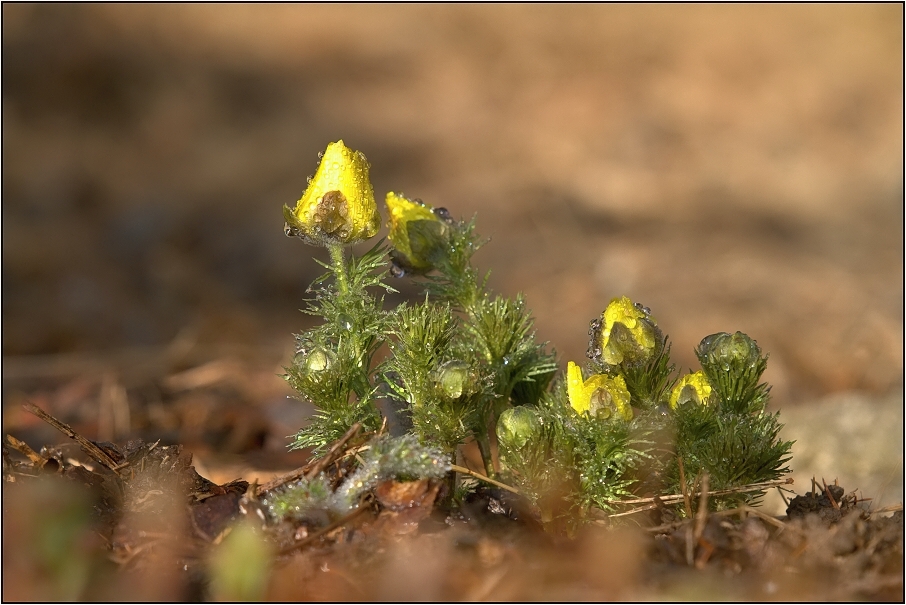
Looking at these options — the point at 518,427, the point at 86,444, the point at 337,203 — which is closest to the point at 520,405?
the point at 518,427

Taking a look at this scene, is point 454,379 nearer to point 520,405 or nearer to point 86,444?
point 520,405

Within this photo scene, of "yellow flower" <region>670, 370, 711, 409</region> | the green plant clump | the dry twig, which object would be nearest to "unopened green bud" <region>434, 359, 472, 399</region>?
the green plant clump

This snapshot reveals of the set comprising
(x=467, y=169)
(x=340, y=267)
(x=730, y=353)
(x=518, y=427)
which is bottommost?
(x=518, y=427)

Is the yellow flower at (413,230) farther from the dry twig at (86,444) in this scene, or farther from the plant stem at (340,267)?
the dry twig at (86,444)

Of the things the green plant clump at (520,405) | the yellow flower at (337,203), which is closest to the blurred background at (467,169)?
the green plant clump at (520,405)

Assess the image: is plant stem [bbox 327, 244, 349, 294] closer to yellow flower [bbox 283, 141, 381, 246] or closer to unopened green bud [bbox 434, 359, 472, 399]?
yellow flower [bbox 283, 141, 381, 246]

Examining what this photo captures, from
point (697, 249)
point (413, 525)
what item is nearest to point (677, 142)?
point (697, 249)
